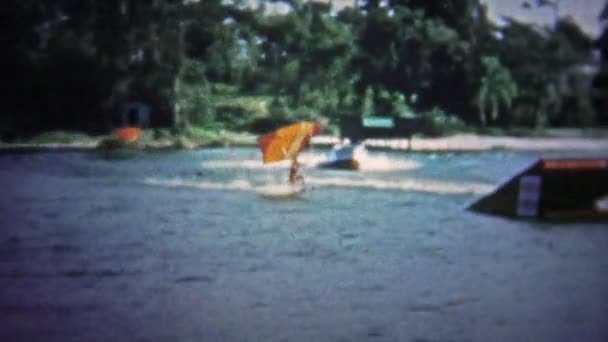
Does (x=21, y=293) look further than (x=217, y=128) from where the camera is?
No

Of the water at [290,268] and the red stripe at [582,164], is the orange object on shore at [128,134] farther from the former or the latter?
the red stripe at [582,164]

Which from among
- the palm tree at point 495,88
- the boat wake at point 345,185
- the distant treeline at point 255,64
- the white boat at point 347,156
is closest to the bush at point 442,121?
the distant treeline at point 255,64

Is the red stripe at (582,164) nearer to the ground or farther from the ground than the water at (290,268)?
farther from the ground

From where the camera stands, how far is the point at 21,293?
16.7 ft

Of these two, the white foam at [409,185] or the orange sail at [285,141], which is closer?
the orange sail at [285,141]

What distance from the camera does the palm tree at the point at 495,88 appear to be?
9250 millimetres

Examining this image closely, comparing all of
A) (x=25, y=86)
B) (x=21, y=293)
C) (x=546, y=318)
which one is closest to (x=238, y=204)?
(x=25, y=86)

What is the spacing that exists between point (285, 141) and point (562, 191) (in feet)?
12.5

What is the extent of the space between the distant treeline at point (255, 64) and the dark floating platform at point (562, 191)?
1.92m

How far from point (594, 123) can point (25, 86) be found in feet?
25.9

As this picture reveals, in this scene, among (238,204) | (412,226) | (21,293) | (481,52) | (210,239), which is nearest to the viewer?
(21,293)

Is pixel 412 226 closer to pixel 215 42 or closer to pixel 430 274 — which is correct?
pixel 430 274

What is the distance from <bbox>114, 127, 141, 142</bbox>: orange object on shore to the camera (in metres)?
16.6

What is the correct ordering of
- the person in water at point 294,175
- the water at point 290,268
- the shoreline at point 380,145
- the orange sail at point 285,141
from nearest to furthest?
the water at point 290,268 → the orange sail at point 285,141 → the person in water at point 294,175 → the shoreline at point 380,145
